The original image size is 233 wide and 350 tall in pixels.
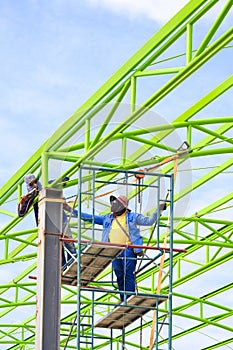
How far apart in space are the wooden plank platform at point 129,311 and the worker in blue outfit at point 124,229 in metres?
0.30

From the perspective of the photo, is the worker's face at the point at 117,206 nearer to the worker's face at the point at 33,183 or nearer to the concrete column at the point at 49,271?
the concrete column at the point at 49,271

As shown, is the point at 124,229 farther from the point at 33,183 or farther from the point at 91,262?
the point at 33,183

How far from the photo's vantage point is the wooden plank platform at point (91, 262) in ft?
60.4

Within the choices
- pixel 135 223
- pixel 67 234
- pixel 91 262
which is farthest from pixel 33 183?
pixel 135 223

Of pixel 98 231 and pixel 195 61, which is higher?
pixel 195 61

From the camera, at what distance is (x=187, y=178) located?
22109mm

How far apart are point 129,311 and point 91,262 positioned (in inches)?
42.3

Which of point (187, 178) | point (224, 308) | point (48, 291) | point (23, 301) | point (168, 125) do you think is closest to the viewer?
point (48, 291)

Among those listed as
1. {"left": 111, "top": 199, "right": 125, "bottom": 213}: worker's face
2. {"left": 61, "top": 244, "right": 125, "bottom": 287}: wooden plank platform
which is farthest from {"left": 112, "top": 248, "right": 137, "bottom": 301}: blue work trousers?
{"left": 111, "top": 199, "right": 125, "bottom": 213}: worker's face

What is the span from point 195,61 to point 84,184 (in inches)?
168

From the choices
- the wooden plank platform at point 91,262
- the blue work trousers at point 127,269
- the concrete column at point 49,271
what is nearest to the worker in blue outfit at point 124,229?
the blue work trousers at point 127,269

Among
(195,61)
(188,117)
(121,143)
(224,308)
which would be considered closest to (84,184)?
(121,143)

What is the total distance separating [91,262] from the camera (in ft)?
62.5

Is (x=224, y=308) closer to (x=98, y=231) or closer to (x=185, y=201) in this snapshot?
(x=185, y=201)
